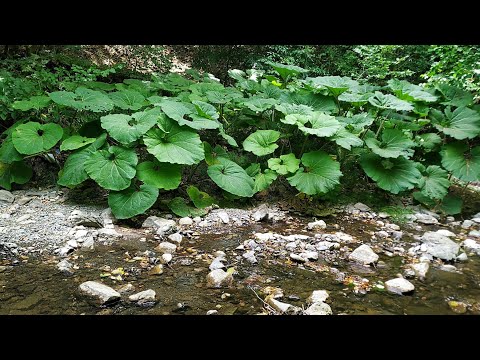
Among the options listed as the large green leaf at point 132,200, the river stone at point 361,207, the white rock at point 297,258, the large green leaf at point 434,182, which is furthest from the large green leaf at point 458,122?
the large green leaf at point 132,200

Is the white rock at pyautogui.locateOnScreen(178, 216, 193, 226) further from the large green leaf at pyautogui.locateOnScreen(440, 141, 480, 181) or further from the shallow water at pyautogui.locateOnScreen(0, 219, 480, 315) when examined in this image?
the large green leaf at pyautogui.locateOnScreen(440, 141, 480, 181)

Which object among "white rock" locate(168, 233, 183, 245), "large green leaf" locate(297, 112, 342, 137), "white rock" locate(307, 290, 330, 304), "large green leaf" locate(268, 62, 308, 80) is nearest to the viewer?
"white rock" locate(307, 290, 330, 304)

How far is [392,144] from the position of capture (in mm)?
3361

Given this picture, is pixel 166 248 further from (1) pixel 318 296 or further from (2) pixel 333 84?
(2) pixel 333 84

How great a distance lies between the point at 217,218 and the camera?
3020mm

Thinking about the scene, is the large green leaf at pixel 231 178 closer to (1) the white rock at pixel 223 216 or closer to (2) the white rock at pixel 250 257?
(1) the white rock at pixel 223 216

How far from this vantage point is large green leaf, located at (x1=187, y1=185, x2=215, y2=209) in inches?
123

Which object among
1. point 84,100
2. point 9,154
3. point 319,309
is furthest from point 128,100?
point 319,309

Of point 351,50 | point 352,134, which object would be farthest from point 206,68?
point 352,134

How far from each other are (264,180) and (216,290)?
1.45 metres

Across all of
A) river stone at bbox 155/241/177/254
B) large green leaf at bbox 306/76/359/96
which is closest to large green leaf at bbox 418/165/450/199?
large green leaf at bbox 306/76/359/96

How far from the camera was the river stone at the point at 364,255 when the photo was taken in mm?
2336

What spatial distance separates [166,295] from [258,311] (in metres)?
0.48
